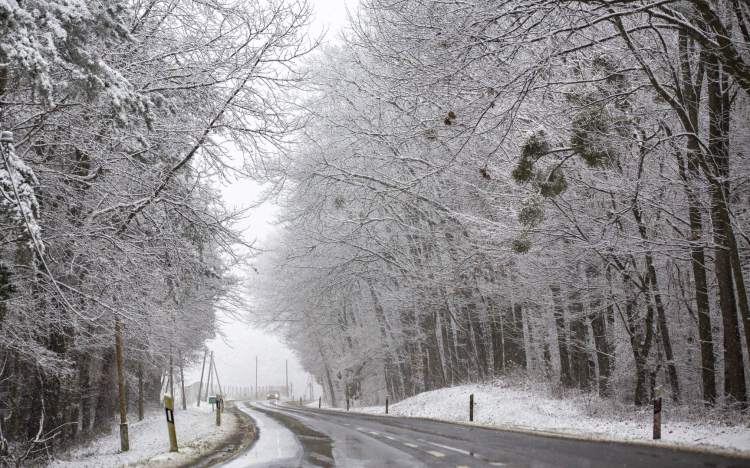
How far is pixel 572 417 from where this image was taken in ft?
44.3

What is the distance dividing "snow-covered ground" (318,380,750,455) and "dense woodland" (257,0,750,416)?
102 cm

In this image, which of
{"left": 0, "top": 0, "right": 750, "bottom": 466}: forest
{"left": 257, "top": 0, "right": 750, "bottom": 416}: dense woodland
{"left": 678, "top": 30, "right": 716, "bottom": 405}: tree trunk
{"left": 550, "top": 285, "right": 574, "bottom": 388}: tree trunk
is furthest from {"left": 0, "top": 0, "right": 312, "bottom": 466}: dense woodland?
{"left": 550, "top": 285, "right": 574, "bottom": 388}: tree trunk

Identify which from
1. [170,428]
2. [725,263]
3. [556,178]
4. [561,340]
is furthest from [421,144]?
[170,428]

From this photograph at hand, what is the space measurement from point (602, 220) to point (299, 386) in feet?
352

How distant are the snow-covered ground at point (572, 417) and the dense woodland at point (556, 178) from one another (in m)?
1.02

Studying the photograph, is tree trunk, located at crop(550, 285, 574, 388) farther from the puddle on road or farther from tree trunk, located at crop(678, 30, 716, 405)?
the puddle on road

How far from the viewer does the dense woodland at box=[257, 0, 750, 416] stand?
9.28 m

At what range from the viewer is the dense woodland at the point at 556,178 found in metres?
9.28

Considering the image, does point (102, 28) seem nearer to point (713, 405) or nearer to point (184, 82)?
point (184, 82)

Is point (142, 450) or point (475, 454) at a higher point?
point (475, 454)

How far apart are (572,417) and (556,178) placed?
20.7ft

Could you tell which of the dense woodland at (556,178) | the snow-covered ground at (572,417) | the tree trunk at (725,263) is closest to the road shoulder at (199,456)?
the dense woodland at (556,178)

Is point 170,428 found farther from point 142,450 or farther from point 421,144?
point 421,144

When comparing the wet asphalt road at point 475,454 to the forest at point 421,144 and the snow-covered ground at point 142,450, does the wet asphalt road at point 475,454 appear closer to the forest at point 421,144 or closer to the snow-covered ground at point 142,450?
the snow-covered ground at point 142,450
